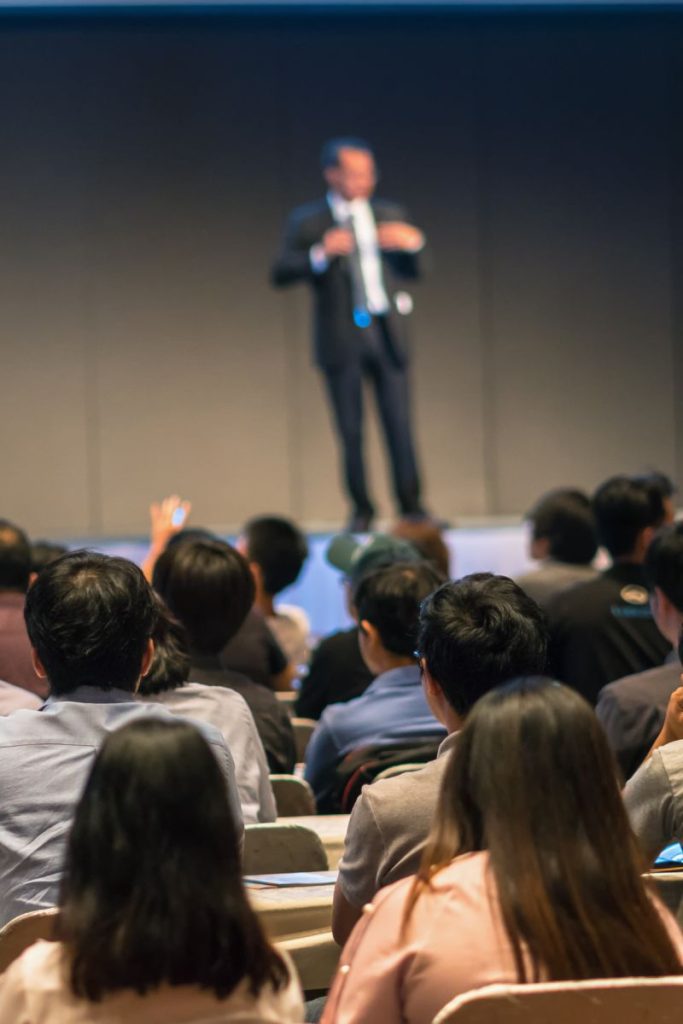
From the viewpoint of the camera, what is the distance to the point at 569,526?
482 cm

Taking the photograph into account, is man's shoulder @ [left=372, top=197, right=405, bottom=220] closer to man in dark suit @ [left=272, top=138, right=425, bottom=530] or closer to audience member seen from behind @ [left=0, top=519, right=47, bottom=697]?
man in dark suit @ [left=272, top=138, right=425, bottom=530]

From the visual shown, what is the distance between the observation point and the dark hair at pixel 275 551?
15.9ft

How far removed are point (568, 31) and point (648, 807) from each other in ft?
31.7

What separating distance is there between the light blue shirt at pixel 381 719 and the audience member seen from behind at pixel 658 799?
844 mm

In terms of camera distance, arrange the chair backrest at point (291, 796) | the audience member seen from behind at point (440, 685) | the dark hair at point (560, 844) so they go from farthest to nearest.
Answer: the chair backrest at point (291, 796) < the audience member seen from behind at point (440, 685) < the dark hair at point (560, 844)

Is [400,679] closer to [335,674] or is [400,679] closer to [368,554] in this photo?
[335,674]

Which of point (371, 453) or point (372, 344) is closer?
point (372, 344)

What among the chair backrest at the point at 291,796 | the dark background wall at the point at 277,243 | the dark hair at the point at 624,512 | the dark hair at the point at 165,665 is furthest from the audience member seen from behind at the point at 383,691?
the dark background wall at the point at 277,243

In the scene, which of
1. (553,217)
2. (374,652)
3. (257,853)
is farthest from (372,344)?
(257,853)

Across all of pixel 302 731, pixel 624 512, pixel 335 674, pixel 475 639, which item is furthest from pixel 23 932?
pixel 624 512

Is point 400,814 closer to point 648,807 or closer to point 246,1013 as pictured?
point 648,807

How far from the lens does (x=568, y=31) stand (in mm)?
10891

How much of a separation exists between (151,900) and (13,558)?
2540 millimetres

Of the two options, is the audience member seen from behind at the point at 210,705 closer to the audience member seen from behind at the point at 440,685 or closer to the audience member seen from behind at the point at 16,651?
the audience member seen from behind at the point at 16,651
